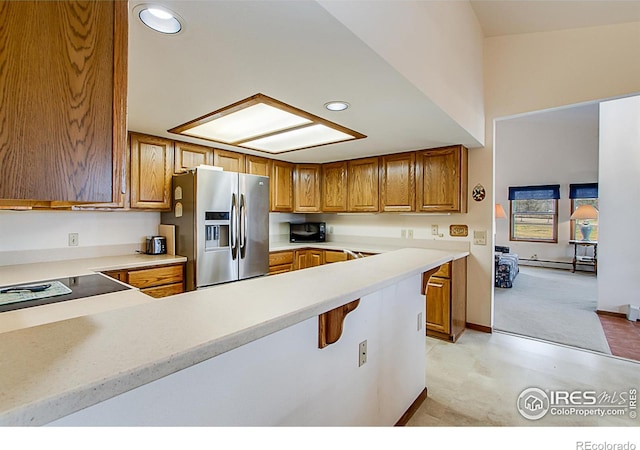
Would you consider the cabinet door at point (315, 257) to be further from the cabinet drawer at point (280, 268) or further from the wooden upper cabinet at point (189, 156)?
the wooden upper cabinet at point (189, 156)

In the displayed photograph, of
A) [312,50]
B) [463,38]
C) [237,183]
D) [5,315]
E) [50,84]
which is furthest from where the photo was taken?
[237,183]

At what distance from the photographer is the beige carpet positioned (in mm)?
3295

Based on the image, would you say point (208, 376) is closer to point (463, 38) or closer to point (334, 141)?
point (334, 141)

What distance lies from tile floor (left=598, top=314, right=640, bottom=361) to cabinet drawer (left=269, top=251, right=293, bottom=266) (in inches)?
137

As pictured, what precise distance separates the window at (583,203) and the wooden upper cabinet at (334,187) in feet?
21.2

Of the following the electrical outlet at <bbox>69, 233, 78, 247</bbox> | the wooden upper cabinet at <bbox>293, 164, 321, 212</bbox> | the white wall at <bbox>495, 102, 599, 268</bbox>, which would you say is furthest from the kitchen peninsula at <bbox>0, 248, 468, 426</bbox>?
the white wall at <bbox>495, 102, 599, 268</bbox>

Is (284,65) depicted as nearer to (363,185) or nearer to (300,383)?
(300,383)

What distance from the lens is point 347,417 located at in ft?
4.70

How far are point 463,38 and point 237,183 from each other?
2.52 meters

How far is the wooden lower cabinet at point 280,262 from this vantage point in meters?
3.71

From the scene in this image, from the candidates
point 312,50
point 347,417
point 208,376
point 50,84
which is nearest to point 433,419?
point 347,417

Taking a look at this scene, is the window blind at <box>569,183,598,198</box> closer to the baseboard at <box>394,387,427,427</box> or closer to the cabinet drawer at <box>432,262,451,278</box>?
the cabinet drawer at <box>432,262,451,278</box>

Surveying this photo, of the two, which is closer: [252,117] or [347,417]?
[347,417]

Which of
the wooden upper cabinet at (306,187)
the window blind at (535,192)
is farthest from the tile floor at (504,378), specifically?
the window blind at (535,192)
